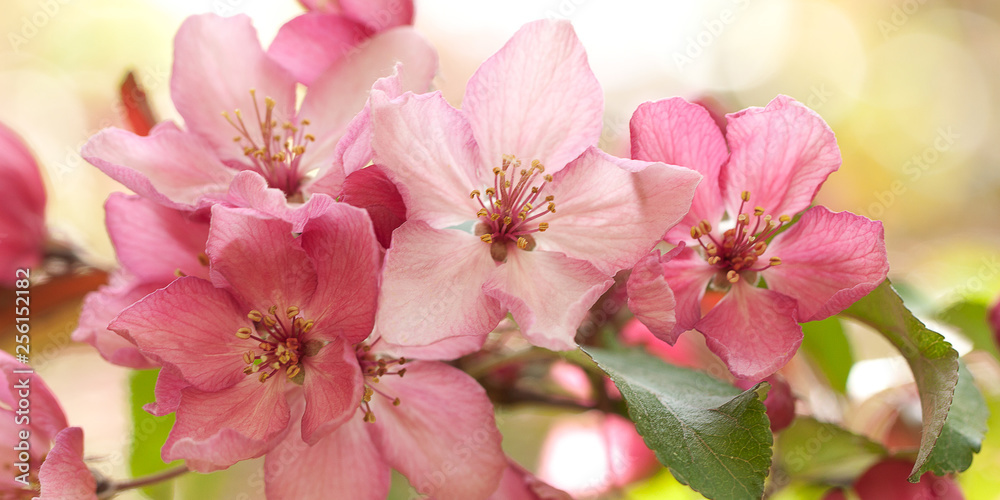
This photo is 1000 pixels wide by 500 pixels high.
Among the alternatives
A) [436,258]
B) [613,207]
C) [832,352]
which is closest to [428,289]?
[436,258]

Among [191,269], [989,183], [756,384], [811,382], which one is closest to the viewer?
[756,384]

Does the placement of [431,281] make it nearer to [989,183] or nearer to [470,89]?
[470,89]

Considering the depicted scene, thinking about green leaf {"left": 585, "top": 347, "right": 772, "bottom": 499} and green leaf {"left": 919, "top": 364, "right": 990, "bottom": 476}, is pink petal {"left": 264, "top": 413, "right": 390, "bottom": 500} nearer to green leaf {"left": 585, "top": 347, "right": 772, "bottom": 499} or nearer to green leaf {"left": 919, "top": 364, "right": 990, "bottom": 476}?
green leaf {"left": 585, "top": 347, "right": 772, "bottom": 499}

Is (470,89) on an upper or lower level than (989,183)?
upper

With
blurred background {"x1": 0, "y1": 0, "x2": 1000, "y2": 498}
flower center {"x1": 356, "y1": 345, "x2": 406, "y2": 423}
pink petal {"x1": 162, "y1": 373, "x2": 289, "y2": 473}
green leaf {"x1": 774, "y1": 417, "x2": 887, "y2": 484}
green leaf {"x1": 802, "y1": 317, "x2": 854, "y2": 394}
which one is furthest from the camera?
blurred background {"x1": 0, "y1": 0, "x2": 1000, "y2": 498}

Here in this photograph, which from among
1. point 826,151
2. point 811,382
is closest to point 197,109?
point 826,151

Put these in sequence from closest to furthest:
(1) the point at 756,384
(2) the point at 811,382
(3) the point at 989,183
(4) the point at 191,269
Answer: (1) the point at 756,384, (4) the point at 191,269, (2) the point at 811,382, (3) the point at 989,183

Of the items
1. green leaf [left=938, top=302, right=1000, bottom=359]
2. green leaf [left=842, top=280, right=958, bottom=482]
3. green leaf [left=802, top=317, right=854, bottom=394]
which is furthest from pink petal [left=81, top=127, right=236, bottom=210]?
green leaf [left=938, top=302, right=1000, bottom=359]
